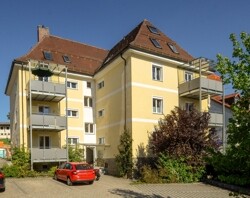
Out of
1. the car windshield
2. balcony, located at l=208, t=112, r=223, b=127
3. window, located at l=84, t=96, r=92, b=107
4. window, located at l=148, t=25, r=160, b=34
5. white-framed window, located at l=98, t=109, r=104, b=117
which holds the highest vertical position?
window, located at l=148, t=25, r=160, b=34

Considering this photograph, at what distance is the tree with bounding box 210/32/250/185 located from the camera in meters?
8.79

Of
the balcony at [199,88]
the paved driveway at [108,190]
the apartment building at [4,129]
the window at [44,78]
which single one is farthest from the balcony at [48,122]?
the apartment building at [4,129]

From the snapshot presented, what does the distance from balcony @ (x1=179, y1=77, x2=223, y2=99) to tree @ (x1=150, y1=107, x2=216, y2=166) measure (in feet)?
13.6

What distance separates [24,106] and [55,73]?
13.9 ft

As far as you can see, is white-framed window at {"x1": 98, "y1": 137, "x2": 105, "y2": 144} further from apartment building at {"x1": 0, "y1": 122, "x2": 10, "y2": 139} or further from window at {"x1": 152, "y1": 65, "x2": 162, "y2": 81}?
apartment building at {"x1": 0, "y1": 122, "x2": 10, "y2": 139}

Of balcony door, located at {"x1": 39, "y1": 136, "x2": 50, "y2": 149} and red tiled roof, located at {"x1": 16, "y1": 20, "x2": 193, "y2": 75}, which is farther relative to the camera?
balcony door, located at {"x1": 39, "y1": 136, "x2": 50, "y2": 149}

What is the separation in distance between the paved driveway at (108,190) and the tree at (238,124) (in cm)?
958

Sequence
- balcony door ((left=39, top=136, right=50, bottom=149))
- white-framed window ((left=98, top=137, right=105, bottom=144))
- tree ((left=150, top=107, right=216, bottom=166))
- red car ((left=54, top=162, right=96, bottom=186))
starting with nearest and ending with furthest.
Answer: red car ((left=54, top=162, right=96, bottom=186)), tree ((left=150, top=107, right=216, bottom=166)), balcony door ((left=39, top=136, right=50, bottom=149)), white-framed window ((left=98, top=137, right=105, bottom=144))

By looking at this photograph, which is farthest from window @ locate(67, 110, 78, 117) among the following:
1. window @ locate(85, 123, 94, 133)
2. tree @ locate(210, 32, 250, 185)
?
tree @ locate(210, 32, 250, 185)

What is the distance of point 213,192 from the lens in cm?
1983

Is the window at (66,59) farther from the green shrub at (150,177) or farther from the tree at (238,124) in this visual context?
the tree at (238,124)

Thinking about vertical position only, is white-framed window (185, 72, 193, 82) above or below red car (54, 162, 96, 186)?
above

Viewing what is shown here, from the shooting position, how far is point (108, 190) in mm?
19844

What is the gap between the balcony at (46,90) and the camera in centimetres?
2826
